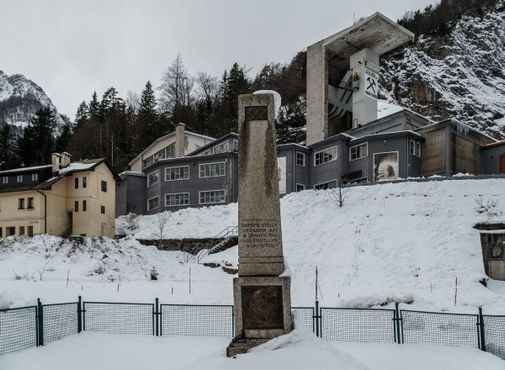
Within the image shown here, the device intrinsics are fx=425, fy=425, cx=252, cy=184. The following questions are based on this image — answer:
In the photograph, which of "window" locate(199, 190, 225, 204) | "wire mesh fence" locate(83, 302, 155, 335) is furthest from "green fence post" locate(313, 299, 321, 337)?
"window" locate(199, 190, 225, 204)

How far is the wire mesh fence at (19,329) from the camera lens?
11.1m

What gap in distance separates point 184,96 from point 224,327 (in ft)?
266

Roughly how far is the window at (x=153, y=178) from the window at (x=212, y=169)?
6.03m

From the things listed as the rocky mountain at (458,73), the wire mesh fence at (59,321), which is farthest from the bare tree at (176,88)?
the wire mesh fence at (59,321)

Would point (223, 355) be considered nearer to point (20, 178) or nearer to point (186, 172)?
point (186, 172)

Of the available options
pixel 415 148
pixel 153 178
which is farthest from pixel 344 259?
pixel 153 178

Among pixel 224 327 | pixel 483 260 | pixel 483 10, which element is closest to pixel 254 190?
pixel 224 327

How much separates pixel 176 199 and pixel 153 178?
5308 mm

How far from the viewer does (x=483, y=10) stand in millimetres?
98062

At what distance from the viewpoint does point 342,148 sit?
4012cm

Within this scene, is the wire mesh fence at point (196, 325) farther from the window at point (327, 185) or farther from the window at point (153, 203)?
the window at point (153, 203)

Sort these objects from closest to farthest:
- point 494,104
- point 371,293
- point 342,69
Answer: point 371,293 → point 342,69 → point 494,104

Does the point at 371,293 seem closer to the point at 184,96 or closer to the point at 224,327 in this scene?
the point at 224,327

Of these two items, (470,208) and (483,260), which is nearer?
(483,260)
